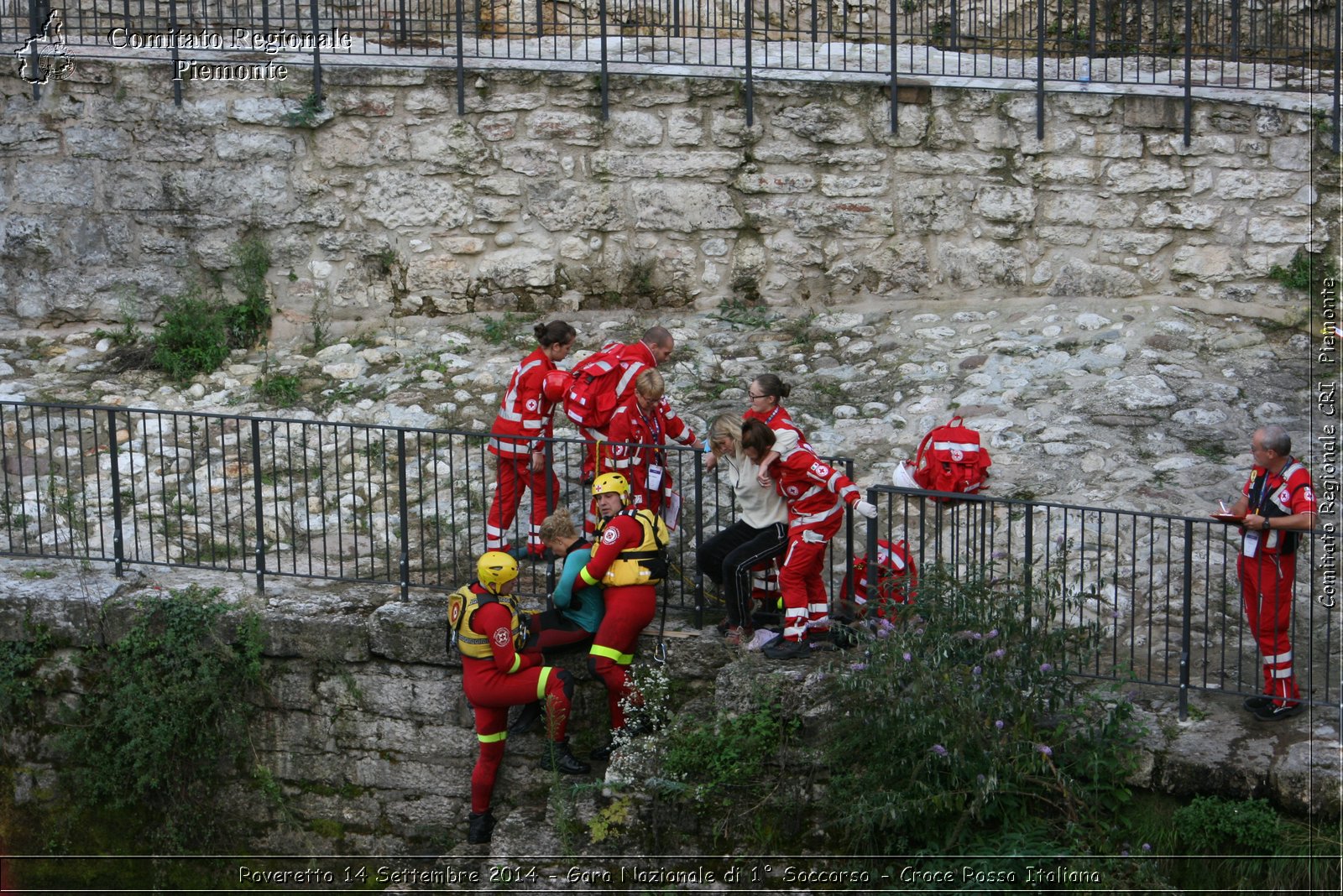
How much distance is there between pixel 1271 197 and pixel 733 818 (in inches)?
250

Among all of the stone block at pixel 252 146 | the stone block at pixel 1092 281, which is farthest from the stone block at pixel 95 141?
the stone block at pixel 1092 281

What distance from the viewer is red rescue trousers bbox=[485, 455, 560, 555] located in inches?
340

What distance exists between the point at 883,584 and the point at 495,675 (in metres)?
1.90

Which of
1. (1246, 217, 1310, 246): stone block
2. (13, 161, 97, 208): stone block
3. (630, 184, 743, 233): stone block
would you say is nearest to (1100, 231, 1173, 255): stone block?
(1246, 217, 1310, 246): stone block

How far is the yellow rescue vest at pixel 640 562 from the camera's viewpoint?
7.54 meters

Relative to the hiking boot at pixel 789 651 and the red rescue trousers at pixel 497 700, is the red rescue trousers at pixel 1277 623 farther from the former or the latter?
the red rescue trousers at pixel 497 700

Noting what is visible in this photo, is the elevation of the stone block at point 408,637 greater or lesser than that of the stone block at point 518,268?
lesser

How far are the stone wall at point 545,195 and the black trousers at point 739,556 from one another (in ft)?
13.0

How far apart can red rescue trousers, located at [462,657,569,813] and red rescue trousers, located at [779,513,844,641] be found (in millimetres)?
1168

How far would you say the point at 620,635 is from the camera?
297 inches

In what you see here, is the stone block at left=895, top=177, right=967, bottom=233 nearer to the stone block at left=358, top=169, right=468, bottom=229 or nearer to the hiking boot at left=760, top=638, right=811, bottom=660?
the stone block at left=358, top=169, right=468, bottom=229

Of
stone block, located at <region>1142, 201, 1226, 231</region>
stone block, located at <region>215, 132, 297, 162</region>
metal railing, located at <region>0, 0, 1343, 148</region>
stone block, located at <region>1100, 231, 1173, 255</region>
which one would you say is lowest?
stone block, located at <region>1100, 231, 1173, 255</region>

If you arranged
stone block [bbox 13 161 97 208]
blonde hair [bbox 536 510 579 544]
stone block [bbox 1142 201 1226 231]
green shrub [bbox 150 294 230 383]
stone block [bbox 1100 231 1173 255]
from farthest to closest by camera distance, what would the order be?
stone block [bbox 13 161 97 208] → green shrub [bbox 150 294 230 383] → stone block [bbox 1100 231 1173 255] → stone block [bbox 1142 201 1226 231] → blonde hair [bbox 536 510 579 544]

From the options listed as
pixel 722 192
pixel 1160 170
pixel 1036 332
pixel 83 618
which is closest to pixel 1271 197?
pixel 1160 170
